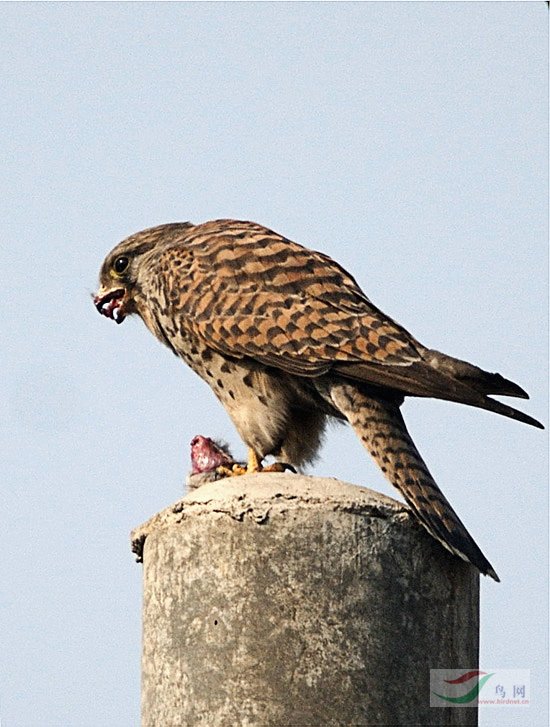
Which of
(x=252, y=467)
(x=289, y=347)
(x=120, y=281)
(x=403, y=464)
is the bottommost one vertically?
(x=403, y=464)

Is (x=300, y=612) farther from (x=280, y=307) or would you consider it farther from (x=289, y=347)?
(x=280, y=307)

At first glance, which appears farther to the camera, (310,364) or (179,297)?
(179,297)

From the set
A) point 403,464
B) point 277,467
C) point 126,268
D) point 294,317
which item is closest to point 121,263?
point 126,268

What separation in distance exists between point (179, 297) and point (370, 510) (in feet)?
7.79

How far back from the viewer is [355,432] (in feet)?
19.6

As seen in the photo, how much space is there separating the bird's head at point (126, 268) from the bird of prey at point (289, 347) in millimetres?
14

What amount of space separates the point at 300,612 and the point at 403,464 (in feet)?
3.85

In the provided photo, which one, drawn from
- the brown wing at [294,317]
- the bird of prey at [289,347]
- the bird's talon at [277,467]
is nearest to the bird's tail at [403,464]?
the bird of prey at [289,347]

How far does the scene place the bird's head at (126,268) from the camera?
7.55 meters

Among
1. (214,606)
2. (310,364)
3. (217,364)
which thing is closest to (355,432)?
(310,364)

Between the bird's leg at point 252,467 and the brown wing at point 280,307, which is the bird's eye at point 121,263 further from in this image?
the bird's leg at point 252,467

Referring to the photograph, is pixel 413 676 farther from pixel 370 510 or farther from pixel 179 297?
pixel 179 297

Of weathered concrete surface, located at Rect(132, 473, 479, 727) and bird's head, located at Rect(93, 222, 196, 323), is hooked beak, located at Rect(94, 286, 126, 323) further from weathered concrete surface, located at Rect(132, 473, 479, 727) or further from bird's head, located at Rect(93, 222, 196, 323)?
weathered concrete surface, located at Rect(132, 473, 479, 727)

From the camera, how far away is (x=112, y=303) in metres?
7.59
